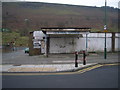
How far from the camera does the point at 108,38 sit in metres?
21.8

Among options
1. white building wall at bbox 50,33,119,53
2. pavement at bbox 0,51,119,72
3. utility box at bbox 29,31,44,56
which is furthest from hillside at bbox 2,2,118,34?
pavement at bbox 0,51,119,72

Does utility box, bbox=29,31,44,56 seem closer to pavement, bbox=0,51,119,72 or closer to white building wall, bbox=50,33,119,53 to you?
white building wall, bbox=50,33,119,53

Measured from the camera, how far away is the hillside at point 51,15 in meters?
92.9

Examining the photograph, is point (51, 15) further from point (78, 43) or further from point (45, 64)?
point (45, 64)

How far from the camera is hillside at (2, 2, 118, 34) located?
305 feet

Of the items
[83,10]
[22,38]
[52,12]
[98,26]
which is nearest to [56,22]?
[52,12]

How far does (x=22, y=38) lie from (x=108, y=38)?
5622 cm

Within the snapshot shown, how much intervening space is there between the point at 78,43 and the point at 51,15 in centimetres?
8079

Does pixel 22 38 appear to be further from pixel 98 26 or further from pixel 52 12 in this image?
pixel 98 26

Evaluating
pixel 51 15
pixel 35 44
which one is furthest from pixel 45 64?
pixel 51 15

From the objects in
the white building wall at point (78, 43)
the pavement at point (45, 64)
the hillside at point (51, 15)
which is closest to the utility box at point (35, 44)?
the white building wall at point (78, 43)

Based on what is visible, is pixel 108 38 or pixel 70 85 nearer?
pixel 70 85

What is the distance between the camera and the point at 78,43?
21.0 m

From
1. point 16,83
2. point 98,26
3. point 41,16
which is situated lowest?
point 16,83
